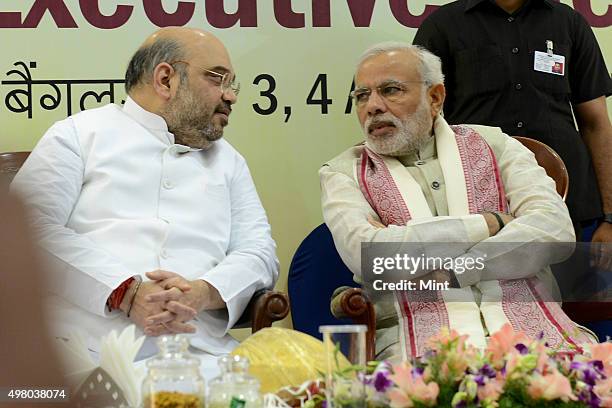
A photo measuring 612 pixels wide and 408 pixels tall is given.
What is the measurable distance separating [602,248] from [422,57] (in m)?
1.14

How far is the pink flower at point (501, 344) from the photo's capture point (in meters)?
2.19

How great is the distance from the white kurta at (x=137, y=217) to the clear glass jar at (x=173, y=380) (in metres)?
1.49

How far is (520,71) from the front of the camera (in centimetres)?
456

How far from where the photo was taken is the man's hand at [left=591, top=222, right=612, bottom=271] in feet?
14.4

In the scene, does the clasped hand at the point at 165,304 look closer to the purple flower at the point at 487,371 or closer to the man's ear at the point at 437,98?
the man's ear at the point at 437,98

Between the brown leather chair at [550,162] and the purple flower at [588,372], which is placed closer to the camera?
the purple flower at [588,372]

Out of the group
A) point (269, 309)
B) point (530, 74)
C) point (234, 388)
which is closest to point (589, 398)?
point (234, 388)

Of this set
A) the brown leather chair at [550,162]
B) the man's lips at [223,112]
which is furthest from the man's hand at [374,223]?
the brown leather chair at [550,162]

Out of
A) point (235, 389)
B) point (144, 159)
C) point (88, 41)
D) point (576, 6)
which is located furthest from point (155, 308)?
point (576, 6)

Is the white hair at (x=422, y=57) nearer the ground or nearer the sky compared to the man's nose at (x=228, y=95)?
nearer the sky

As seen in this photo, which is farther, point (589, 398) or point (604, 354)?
point (604, 354)

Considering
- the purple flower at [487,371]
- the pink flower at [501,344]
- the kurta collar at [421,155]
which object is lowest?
the kurta collar at [421,155]

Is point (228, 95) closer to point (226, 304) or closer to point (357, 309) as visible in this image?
point (226, 304)

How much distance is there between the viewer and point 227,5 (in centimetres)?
496
